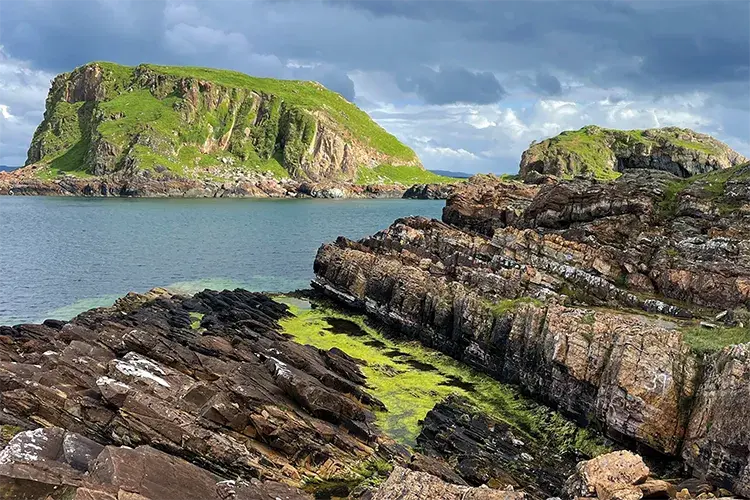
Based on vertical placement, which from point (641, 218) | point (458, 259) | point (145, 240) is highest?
point (641, 218)

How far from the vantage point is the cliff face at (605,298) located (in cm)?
2491

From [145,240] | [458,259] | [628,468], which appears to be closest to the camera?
[628,468]

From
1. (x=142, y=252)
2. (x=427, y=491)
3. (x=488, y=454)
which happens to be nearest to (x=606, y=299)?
(x=488, y=454)

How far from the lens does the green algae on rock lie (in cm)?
2869

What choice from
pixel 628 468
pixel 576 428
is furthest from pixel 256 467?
pixel 576 428

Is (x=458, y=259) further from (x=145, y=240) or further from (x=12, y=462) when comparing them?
(x=145, y=240)

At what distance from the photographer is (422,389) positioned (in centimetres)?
3481

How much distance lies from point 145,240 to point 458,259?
76338 mm

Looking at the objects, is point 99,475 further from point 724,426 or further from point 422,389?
point 724,426

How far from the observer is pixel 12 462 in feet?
53.5

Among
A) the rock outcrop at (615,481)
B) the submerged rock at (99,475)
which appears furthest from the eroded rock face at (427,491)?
the submerged rock at (99,475)

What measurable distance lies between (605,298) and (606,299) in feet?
0.35

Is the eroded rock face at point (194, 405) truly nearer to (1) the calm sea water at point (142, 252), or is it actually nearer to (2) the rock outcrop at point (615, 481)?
(2) the rock outcrop at point (615, 481)

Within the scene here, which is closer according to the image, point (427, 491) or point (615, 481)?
point (427, 491)
